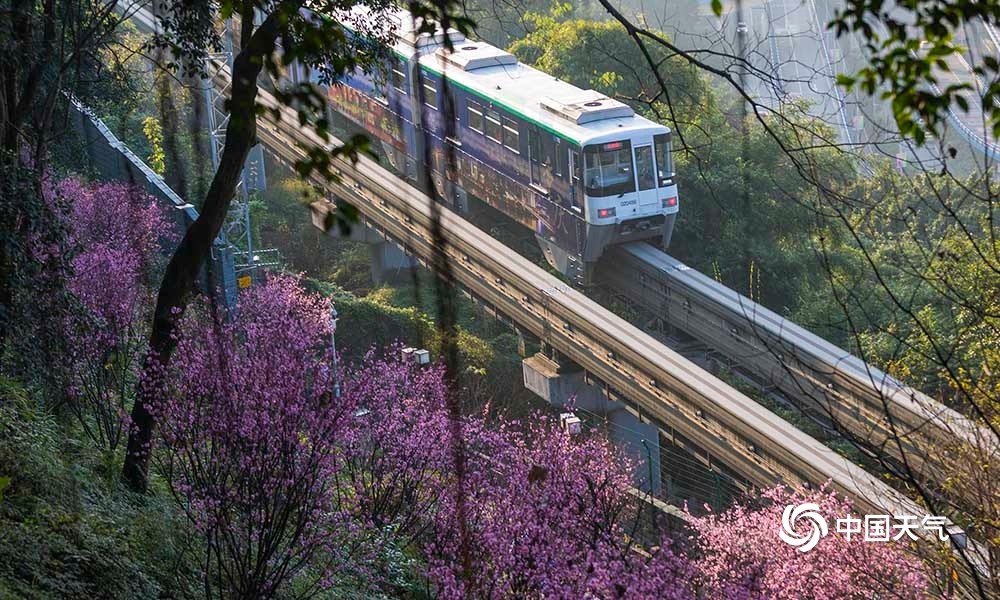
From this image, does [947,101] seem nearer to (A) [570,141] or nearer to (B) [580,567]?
(B) [580,567]

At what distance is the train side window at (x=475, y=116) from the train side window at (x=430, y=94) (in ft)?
5.05

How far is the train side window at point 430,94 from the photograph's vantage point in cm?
2461

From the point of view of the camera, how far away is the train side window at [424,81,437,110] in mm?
24609

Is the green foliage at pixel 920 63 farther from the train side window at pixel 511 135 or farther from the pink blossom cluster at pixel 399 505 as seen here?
the train side window at pixel 511 135

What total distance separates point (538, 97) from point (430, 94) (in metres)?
4.01

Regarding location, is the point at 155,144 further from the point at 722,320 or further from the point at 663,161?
the point at 722,320

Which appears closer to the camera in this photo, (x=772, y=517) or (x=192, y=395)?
(x=192, y=395)

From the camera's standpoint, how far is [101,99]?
61.0 feet

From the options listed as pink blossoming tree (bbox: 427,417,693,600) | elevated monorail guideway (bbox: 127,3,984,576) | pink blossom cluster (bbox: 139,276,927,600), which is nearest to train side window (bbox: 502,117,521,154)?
elevated monorail guideway (bbox: 127,3,984,576)

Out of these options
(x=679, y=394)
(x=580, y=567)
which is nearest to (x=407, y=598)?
(x=580, y=567)

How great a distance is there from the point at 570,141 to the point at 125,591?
13.2 m

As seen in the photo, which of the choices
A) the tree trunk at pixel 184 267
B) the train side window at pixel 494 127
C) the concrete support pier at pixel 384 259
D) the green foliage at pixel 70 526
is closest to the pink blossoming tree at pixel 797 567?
the green foliage at pixel 70 526

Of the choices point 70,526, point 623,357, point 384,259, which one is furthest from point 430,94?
point 70,526

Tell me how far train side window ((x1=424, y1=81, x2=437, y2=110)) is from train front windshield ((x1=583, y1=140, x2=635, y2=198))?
5.73 m
